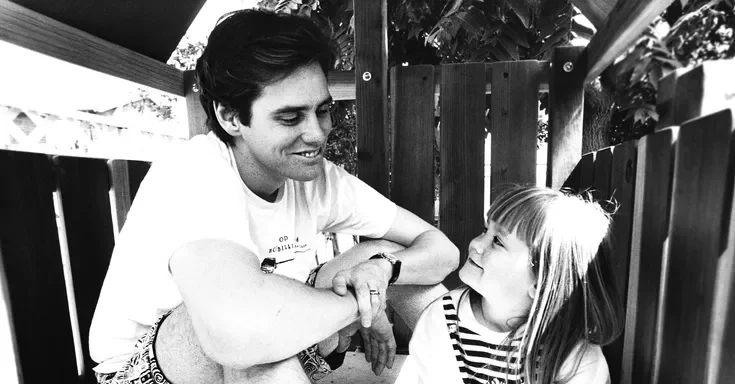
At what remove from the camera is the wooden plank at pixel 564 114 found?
2254mm

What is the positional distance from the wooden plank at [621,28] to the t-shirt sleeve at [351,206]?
3.06 feet

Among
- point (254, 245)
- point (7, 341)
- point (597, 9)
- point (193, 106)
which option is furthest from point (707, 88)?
point (193, 106)

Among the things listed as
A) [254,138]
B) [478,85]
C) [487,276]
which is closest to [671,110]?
[487,276]

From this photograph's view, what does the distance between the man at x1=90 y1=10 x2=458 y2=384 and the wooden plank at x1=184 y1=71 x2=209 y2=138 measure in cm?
100

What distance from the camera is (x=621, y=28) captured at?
145cm

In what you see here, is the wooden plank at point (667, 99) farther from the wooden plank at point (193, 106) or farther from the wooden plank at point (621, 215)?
the wooden plank at point (193, 106)

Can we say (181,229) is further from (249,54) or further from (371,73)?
(371,73)

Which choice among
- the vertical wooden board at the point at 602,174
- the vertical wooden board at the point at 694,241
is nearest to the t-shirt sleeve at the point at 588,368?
the vertical wooden board at the point at 694,241

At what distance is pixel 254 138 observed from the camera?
5.07 feet

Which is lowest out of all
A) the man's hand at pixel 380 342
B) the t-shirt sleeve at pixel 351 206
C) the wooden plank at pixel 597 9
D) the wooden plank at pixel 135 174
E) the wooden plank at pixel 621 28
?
the man's hand at pixel 380 342

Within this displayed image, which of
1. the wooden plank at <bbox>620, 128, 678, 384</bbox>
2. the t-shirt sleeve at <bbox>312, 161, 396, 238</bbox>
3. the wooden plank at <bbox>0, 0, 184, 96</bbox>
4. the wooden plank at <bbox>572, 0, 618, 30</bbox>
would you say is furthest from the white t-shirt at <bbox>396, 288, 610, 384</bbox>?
the wooden plank at <bbox>0, 0, 184, 96</bbox>

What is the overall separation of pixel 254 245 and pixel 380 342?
0.70 metres

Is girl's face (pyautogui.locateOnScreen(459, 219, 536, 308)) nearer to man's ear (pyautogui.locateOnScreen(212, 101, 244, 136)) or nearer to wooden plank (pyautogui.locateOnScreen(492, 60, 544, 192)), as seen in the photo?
man's ear (pyautogui.locateOnScreen(212, 101, 244, 136))

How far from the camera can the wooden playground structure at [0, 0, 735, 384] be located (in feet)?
2.71
